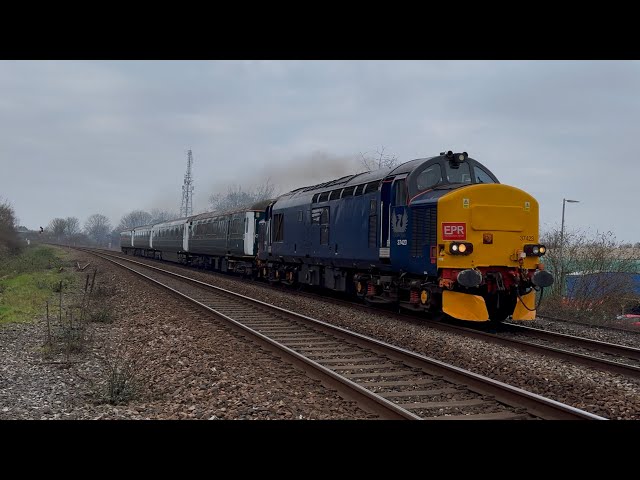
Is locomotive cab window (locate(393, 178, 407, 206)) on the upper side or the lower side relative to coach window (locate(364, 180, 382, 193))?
lower

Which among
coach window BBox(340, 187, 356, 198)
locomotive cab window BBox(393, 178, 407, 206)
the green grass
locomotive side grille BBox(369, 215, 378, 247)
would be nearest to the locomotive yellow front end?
locomotive cab window BBox(393, 178, 407, 206)

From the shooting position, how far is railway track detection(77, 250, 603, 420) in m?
5.68

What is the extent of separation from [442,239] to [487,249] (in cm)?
93

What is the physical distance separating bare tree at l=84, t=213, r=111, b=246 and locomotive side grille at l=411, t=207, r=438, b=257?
143 meters

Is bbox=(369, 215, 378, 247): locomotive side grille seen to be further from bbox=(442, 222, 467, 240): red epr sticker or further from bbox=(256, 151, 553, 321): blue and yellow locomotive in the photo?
bbox=(442, 222, 467, 240): red epr sticker

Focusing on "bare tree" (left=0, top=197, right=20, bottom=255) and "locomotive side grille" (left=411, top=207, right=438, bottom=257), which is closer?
"locomotive side grille" (left=411, top=207, right=438, bottom=257)

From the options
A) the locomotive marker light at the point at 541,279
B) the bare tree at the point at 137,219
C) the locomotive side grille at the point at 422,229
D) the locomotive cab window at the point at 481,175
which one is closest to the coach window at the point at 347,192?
the locomotive side grille at the point at 422,229

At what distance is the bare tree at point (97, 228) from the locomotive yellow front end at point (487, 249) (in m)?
144

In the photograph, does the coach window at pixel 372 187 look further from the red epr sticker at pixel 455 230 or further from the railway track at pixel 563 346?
the railway track at pixel 563 346

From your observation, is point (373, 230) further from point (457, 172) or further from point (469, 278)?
point (469, 278)

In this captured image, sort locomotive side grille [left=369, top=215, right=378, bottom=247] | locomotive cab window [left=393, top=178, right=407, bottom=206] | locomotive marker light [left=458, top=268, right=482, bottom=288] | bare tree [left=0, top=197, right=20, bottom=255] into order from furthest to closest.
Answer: bare tree [left=0, top=197, right=20, bottom=255] → locomotive side grille [left=369, top=215, right=378, bottom=247] → locomotive cab window [left=393, top=178, right=407, bottom=206] → locomotive marker light [left=458, top=268, right=482, bottom=288]

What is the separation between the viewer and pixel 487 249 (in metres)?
10.9

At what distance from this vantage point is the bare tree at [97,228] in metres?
149

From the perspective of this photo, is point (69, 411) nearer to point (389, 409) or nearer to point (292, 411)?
point (292, 411)
